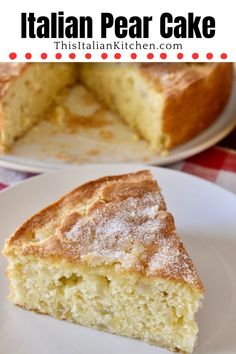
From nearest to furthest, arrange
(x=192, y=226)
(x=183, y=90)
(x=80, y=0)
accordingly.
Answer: (x=192, y=226), (x=183, y=90), (x=80, y=0)

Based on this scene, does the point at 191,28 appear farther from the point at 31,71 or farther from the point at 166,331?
the point at 166,331

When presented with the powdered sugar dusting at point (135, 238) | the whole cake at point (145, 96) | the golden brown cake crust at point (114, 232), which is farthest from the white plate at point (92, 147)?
the powdered sugar dusting at point (135, 238)

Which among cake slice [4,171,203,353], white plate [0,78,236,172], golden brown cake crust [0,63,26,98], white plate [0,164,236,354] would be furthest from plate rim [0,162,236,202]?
golden brown cake crust [0,63,26,98]

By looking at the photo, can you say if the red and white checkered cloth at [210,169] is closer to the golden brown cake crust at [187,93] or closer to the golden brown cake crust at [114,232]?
the golden brown cake crust at [187,93]

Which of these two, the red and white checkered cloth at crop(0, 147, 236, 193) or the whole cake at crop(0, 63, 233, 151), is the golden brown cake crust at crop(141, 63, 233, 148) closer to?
the whole cake at crop(0, 63, 233, 151)

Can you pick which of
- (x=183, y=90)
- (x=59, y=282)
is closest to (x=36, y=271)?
(x=59, y=282)

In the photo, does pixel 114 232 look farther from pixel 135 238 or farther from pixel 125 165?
pixel 125 165

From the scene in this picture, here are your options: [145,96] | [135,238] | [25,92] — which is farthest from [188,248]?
[25,92]

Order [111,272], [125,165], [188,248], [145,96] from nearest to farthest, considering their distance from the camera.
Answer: [111,272] → [188,248] → [125,165] → [145,96]
